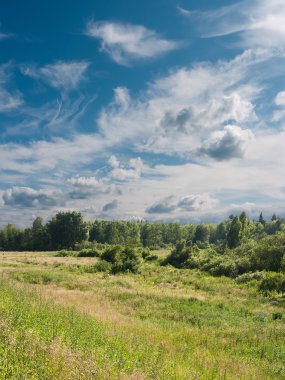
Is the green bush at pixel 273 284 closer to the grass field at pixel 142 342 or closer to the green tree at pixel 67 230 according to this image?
the grass field at pixel 142 342

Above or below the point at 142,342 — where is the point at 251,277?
below

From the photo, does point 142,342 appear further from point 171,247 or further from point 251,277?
point 171,247

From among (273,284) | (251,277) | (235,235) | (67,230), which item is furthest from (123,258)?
(67,230)

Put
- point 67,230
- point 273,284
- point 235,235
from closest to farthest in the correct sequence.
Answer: point 273,284
point 235,235
point 67,230

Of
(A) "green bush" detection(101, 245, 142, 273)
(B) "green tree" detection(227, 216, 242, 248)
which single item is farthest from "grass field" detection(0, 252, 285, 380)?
(B) "green tree" detection(227, 216, 242, 248)

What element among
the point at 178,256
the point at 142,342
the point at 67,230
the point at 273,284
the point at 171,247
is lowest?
the point at 171,247

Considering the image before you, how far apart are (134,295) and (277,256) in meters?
30.5

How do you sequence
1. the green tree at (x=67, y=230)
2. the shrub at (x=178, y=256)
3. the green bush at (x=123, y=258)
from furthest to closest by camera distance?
the green tree at (x=67, y=230)
the shrub at (x=178, y=256)
the green bush at (x=123, y=258)

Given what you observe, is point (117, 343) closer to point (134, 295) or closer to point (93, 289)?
point (134, 295)

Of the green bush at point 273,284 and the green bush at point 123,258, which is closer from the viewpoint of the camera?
the green bush at point 273,284

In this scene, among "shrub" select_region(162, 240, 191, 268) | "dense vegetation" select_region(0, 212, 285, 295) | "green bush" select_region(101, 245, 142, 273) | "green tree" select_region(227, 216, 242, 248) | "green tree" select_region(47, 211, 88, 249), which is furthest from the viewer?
"green tree" select_region(47, 211, 88, 249)

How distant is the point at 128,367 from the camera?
8891mm

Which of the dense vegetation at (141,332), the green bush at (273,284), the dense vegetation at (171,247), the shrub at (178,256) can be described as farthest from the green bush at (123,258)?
the green bush at (273,284)

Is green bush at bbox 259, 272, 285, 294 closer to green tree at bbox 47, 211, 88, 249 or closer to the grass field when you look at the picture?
the grass field
